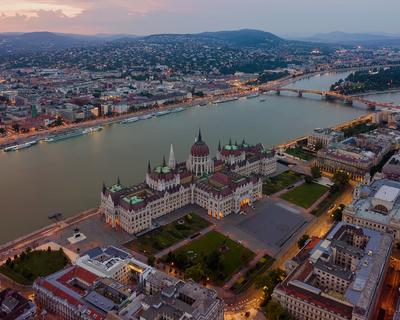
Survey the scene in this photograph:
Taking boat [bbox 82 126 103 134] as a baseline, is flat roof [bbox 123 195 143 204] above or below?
above

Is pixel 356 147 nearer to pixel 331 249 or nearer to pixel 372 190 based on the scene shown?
pixel 372 190

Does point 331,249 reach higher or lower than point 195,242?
higher

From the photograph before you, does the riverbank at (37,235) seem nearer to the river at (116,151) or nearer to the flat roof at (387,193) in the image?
the river at (116,151)

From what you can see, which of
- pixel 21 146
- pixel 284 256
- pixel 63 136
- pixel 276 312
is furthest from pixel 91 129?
pixel 276 312

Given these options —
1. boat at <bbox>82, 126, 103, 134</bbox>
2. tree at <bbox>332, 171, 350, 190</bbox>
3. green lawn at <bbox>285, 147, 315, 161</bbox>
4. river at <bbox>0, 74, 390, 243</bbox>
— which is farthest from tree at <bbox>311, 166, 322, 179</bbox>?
boat at <bbox>82, 126, 103, 134</bbox>

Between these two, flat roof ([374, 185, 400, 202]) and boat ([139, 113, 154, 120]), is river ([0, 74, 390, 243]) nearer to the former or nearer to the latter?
boat ([139, 113, 154, 120])

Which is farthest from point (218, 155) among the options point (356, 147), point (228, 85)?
point (228, 85)
